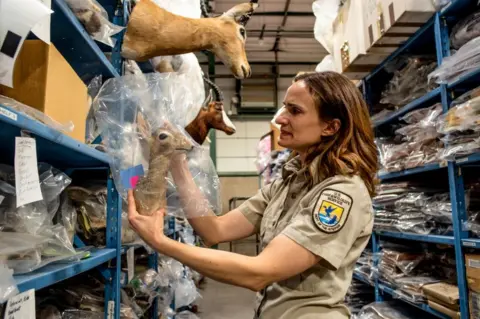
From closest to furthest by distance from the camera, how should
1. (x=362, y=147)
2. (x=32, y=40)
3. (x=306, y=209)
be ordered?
(x=32, y=40) < (x=306, y=209) < (x=362, y=147)

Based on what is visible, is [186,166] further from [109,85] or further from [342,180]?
[342,180]

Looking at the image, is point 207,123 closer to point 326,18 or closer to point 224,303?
point 326,18

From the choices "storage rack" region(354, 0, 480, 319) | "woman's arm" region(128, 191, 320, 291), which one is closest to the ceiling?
"storage rack" region(354, 0, 480, 319)

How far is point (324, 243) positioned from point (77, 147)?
74cm

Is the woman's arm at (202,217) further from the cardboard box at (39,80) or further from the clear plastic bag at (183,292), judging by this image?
the clear plastic bag at (183,292)

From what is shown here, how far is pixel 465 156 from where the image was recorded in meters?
1.75

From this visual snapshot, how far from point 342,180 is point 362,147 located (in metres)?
0.16

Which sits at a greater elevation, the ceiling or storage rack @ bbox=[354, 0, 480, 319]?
the ceiling

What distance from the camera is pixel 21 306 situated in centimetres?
74

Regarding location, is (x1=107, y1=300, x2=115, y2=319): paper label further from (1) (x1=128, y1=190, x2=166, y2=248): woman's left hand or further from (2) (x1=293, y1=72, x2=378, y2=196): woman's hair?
(2) (x1=293, y1=72, x2=378, y2=196): woman's hair

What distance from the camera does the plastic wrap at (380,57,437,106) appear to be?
2.38 m

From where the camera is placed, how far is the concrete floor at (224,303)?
14.3 feet

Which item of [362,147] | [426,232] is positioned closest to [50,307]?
[362,147]

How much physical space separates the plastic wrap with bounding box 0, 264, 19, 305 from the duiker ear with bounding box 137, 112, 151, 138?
1.83 feet
